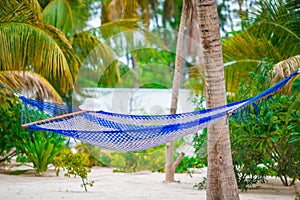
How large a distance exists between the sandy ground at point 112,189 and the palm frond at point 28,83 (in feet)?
2.91

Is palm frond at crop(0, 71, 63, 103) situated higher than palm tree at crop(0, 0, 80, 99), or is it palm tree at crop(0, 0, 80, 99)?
palm tree at crop(0, 0, 80, 99)

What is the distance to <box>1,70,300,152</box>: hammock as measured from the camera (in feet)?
10.5

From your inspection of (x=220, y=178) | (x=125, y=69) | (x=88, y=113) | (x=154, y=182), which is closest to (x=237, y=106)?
(x=220, y=178)

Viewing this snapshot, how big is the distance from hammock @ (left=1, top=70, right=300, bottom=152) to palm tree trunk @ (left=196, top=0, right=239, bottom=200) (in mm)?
257

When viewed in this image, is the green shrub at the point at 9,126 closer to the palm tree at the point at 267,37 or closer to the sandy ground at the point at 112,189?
the sandy ground at the point at 112,189

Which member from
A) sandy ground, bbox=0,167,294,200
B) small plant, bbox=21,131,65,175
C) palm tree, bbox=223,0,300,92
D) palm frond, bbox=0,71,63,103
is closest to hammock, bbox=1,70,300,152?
sandy ground, bbox=0,167,294,200

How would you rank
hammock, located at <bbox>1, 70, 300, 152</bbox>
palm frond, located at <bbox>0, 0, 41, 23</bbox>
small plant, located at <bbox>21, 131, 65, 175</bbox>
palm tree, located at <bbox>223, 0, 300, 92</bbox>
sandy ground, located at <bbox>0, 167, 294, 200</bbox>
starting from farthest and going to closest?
palm tree, located at <bbox>223, 0, 300, 92</bbox>
small plant, located at <bbox>21, 131, 65, 175</bbox>
palm frond, located at <bbox>0, 0, 41, 23</bbox>
sandy ground, located at <bbox>0, 167, 294, 200</bbox>
hammock, located at <bbox>1, 70, 300, 152</bbox>

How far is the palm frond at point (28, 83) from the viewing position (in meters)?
5.23

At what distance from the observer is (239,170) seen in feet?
15.1

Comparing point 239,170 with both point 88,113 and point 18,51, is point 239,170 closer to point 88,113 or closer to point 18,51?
point 88,113

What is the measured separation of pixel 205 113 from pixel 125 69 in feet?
17.2

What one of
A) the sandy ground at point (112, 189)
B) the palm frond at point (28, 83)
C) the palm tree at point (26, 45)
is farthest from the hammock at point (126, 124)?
the palm tree at point (26, 45)

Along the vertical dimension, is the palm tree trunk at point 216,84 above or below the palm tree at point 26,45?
below

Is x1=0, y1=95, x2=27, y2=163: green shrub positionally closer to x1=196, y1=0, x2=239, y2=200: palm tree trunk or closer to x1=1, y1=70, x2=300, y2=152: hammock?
x1=1, y1=70, x2=300, y2=152: hammock
